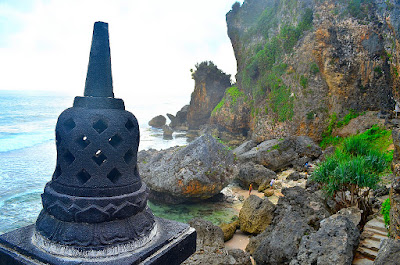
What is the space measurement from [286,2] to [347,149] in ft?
73.5

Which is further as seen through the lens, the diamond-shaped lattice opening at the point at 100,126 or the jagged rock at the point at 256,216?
the jagged rock at the point at 256,216

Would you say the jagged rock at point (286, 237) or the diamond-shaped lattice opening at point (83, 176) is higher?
the diamond-shaped lattice opening at point (83, 176)

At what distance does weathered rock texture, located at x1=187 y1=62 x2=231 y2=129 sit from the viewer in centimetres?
5281

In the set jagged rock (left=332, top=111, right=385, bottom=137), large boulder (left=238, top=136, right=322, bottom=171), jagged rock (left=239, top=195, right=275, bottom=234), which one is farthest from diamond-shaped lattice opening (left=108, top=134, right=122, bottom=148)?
jagged rock (left=332, top=111, right=385, bottom=137)

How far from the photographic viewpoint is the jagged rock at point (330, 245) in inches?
247

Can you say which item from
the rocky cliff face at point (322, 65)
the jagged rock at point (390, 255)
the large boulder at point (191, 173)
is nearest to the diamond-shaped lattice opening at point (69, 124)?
the jagged rock at point (390, 255)

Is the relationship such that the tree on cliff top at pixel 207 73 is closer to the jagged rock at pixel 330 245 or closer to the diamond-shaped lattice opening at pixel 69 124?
the jagged rock at pixel 330 245

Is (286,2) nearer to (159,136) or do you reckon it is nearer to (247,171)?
(247,171)

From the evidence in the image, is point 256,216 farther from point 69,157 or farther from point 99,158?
point 69,157

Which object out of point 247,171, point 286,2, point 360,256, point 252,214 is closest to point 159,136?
point 286,2

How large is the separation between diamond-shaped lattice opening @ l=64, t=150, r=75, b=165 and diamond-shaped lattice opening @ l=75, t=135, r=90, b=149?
159 millimetres

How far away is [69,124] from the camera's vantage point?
10.0 ft

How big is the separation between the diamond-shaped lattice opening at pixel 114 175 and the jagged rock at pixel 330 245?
5.14 m

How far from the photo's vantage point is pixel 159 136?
50.4 metres
